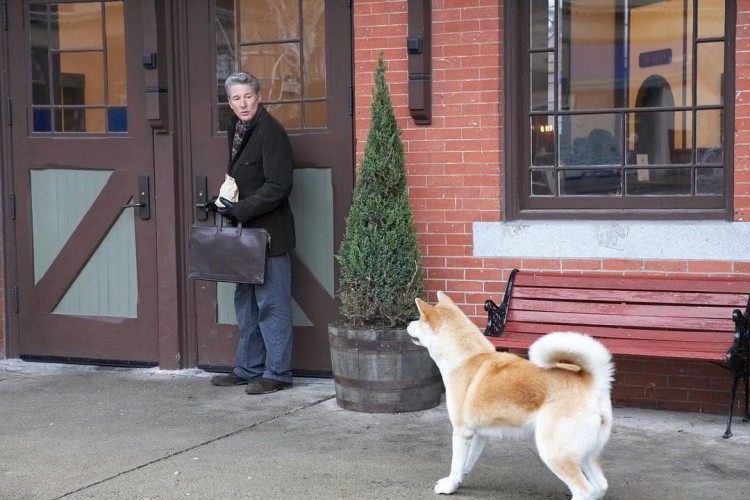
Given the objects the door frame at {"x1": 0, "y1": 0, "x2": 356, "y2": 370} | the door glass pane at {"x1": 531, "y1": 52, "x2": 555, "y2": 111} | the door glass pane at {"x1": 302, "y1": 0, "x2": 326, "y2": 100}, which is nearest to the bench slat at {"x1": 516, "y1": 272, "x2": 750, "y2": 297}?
the door glass pane at {"x1": 531, "y1": 52, "x2": 555, "y2": 111}

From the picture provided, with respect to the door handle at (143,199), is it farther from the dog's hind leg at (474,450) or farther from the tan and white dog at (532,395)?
the dog's hind leg at (474,450)

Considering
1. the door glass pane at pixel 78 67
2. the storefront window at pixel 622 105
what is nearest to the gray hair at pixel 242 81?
the door glass pane at pixel 78 67

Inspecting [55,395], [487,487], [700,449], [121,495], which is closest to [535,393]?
[487,487]

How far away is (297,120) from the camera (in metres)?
7.52

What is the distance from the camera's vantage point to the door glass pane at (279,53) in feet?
24.4

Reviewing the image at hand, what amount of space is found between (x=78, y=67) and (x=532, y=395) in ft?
16.2

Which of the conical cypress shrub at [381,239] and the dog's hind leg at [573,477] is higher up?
the conical cypress shrub at [381,239]

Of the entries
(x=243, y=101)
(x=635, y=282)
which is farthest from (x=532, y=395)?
(x=243, y=101)

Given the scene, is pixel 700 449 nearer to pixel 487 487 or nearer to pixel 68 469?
pixel 487 487

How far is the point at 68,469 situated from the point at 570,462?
8.71 feet

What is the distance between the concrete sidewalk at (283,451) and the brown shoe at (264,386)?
0.20 ft

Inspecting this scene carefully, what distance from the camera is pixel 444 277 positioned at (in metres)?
7.00

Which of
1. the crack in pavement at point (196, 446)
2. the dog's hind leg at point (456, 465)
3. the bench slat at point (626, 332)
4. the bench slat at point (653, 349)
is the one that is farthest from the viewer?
the bench slat at point (626, 332)

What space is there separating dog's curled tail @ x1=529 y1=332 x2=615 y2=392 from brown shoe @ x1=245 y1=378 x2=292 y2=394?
9.81 feet
